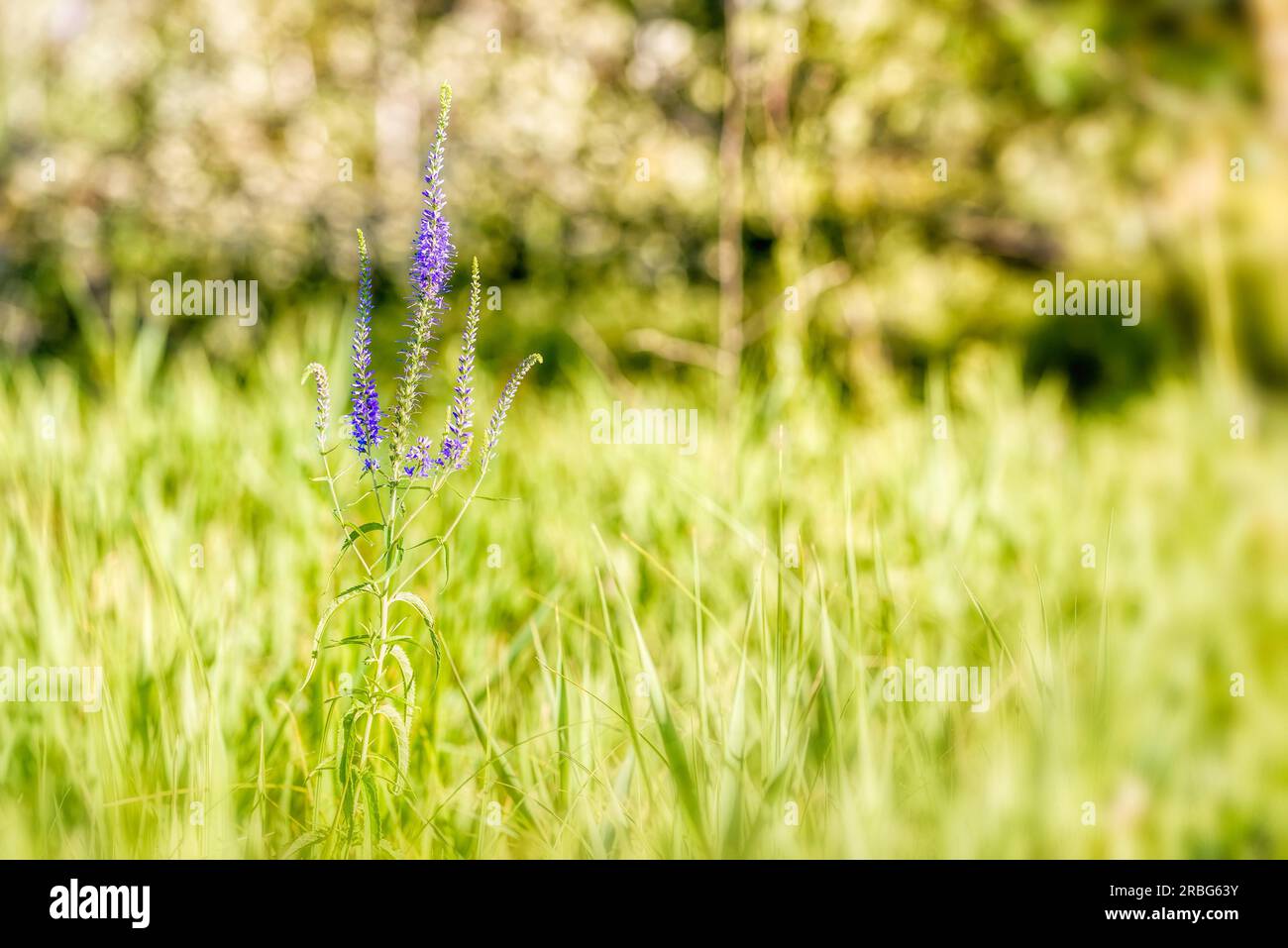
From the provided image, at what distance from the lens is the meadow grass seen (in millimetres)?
1280

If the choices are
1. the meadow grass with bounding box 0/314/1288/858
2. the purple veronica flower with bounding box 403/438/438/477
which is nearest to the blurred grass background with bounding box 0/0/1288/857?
the meadow grass with bounding box 0/314/1288/858

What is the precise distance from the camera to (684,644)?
5.79 ft

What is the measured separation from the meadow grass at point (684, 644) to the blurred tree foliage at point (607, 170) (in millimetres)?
996

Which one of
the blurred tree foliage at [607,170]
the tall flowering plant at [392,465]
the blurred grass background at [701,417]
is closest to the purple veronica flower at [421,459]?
the tall flowering plant at [392,465]

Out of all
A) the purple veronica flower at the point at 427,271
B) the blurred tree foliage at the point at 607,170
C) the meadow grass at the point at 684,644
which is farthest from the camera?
the blurred tree foliage at the point at 607,170

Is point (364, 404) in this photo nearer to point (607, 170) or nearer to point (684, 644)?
point (684, 644)

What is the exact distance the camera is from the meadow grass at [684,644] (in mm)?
1280

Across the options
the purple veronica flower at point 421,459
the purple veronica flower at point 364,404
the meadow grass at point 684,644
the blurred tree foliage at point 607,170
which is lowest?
the meadow grass at point 684,644

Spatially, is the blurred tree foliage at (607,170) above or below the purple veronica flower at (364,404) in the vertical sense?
above

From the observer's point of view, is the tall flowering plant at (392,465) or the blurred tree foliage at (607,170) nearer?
the tall flowering plant at (392,465)

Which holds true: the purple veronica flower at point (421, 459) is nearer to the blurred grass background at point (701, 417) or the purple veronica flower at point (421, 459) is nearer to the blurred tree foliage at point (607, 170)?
the blurred grass background at point (701, 417)

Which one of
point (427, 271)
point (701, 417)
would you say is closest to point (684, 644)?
point (427, 271)

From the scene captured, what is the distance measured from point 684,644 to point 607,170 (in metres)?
3.13
